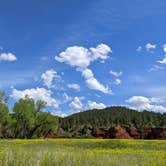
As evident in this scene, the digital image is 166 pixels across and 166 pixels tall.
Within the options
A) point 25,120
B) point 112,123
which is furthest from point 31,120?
point 112,123

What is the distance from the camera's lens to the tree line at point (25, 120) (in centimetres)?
7744

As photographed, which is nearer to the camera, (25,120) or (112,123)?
(25,120)

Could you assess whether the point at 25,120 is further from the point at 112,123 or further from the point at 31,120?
the point at 112,123

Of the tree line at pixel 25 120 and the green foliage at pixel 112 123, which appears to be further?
the green foliage at pixel 112 123

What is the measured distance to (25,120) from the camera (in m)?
78.8

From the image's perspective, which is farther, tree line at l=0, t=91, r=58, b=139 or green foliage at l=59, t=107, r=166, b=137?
green foliage at l=59, t=107, r=166, b=137

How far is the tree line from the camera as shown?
77.4m

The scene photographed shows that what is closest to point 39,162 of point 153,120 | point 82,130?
point 82,130

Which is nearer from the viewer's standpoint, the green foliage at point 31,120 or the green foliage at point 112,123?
the green foliage at point 31,120

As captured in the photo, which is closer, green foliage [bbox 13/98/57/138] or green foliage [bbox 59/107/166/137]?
green foliage [bbox 13/98/57/138]

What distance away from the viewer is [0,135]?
249 ft

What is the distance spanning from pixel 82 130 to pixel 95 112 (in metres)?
81.9

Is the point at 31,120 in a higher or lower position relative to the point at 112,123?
lower

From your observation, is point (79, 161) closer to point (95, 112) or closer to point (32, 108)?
point (32, 108)
